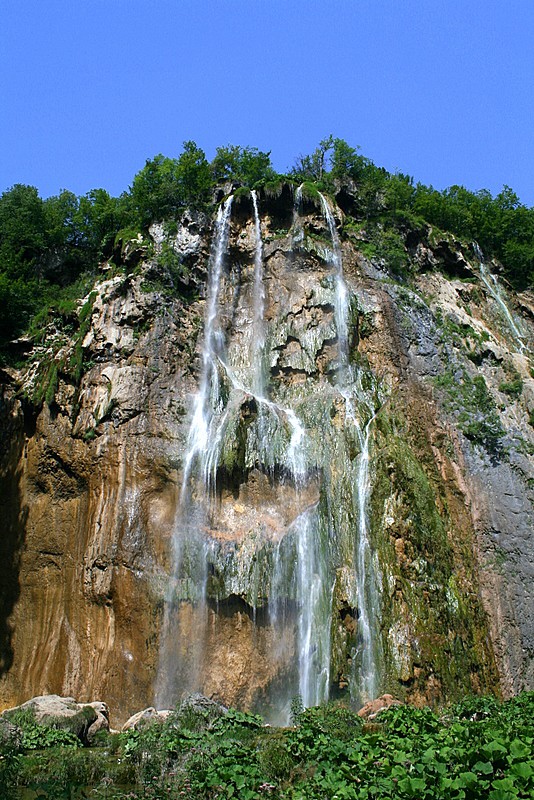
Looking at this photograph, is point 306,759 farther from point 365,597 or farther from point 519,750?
point 365,597

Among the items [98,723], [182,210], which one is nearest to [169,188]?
[182,210]

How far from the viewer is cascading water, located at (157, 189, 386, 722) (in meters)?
17.7

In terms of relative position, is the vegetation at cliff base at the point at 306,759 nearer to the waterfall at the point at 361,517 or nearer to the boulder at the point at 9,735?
the boulder at the point at 9,735

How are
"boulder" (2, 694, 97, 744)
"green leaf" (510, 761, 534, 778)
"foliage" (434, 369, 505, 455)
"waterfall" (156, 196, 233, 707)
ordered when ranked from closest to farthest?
"green leaf" (510, 761, 534, 778) → "boulder" (2, 694, 97, 744) → "waterfall" (156, 196, 233, 707) → "foliage" (434, 369, 505, 455)

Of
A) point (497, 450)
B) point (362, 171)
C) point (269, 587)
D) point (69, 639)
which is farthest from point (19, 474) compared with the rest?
point (362, 171)

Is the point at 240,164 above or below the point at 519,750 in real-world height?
above

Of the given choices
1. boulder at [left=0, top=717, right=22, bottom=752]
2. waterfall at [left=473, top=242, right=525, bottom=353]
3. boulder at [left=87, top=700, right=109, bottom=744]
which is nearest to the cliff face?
waterfall at [left=473, top=242, right=525, bottom=353]

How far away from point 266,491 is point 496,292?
15.4 metres

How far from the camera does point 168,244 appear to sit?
25812 millimetres

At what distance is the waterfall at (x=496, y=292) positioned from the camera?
28.5 metres

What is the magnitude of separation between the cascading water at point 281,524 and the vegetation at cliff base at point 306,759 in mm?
4105

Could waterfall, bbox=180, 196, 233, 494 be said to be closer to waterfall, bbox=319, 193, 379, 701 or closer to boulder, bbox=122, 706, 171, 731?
waterfall, bbox=319, 193, 379, 701

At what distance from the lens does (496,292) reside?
98.2 ft

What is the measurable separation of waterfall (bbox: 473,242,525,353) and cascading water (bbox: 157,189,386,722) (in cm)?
854
